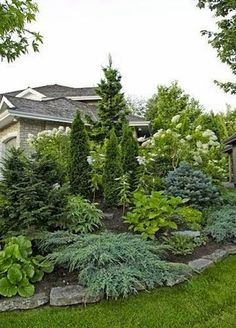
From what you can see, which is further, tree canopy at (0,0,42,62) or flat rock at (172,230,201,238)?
flat rock at (172,230,201,238)

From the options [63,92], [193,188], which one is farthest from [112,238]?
[63,92]

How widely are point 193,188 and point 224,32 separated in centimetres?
420

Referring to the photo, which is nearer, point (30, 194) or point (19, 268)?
point (19, 268)

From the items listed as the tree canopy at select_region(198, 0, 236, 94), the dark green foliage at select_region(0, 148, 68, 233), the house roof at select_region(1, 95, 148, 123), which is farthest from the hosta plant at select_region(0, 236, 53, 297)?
the house roof at select_region(1, 95, 148, 123)

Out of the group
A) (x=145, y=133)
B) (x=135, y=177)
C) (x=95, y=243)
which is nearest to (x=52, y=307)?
(x=95, y=243)

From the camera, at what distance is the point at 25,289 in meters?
3.29

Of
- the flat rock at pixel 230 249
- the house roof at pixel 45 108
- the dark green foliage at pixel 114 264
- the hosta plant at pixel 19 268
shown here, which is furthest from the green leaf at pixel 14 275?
the house roof at pixel 45 108

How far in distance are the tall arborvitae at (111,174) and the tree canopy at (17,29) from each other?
292 cm

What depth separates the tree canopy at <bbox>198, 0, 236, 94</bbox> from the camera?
25.6ft

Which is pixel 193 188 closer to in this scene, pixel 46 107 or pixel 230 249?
pixel 230 249

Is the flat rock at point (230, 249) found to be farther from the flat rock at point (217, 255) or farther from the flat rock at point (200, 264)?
the flat rock at point (200, 264)

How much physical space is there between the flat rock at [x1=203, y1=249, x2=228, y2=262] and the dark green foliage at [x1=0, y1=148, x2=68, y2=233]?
194cm

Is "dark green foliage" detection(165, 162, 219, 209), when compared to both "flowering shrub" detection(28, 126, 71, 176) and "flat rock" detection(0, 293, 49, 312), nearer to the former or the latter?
"flowering shrub" detection(28, 126, 71, 176)

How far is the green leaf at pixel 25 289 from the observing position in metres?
3.25
